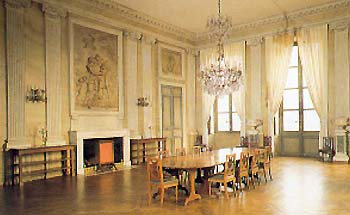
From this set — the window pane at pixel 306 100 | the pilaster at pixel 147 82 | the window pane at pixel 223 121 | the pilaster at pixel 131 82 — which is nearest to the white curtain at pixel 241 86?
the window pane at pixel 223 121

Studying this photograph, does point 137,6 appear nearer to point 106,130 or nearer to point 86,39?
point 86,39

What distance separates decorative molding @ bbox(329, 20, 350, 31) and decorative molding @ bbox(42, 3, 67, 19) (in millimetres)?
7638

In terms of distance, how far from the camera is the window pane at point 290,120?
37.2 ft

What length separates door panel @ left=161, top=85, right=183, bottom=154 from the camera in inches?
446

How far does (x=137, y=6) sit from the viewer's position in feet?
31.1

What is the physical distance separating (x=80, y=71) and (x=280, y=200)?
5928 millimetres

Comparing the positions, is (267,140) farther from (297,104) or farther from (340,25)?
(340,25)

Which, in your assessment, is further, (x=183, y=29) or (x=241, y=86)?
(x=183, y=29)

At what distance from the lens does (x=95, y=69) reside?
8.92 m

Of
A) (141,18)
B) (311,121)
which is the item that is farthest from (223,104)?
(141,18)

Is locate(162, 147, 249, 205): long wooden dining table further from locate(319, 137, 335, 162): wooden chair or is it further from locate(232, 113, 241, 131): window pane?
locate(232, 113, 241, 131): window pane

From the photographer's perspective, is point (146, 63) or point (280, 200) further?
point (146, 63)

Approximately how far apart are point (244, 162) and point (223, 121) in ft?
22.1

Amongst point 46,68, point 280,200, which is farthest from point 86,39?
point 280,200
